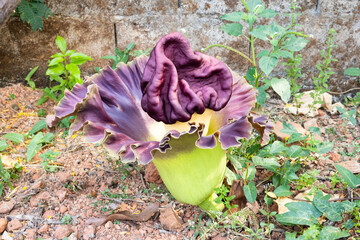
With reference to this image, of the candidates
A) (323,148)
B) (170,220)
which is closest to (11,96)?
(170,220)

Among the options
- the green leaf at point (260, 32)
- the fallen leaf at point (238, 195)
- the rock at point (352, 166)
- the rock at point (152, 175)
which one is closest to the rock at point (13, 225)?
the rock at point (152, 175)

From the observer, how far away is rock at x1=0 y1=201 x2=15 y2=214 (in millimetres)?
2251

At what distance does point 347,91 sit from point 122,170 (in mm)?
2207

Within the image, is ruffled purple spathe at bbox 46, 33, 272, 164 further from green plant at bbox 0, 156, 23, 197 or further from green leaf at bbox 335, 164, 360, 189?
green plant at bbox 0, 156, 23, 197

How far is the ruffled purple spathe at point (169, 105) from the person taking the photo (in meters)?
1.72

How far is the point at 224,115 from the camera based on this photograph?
6.71ft

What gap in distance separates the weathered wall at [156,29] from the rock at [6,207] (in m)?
1.56

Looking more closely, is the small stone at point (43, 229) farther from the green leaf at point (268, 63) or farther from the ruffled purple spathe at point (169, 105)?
the green leaf at point (268, 63)

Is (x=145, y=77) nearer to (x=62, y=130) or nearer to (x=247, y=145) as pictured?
(x=247, y=145)

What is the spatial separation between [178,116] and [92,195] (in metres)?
0.94

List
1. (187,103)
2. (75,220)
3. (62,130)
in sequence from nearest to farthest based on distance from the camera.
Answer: (187,103)
(75,220)
(62,130)

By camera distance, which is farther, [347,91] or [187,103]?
[347,91]

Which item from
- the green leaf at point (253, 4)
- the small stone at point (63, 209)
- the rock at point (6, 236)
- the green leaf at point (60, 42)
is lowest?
the small stone at point (63, 209)

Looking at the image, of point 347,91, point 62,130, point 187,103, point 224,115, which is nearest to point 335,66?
point 347,91
